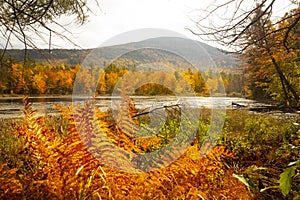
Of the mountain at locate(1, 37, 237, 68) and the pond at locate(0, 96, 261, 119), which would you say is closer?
the mountain at locate(1, 37, 237, 68)

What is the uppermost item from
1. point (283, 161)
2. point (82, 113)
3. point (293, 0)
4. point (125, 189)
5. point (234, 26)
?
point (293, 0)

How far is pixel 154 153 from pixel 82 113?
1681 mm

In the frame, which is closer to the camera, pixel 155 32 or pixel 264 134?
pixel 155 32

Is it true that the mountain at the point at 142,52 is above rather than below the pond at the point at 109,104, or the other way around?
above

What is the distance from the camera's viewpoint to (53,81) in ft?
146

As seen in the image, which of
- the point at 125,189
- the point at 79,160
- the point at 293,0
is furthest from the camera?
the point at 293,0

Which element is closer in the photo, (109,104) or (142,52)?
(142,52)

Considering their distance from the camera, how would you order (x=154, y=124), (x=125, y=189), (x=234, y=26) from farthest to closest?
(x=154, y=124)
(x=234, y=26)
(x=125, y=189)

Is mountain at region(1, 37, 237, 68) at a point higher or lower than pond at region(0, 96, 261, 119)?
higher

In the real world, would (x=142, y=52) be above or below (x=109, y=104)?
above

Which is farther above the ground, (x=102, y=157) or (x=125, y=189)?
(x=102, y=157)

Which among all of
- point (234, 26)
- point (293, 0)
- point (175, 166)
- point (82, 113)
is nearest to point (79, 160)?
point (82, 113)

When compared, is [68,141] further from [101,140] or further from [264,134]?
[264,134]

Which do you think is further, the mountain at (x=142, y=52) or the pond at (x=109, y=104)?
the pond at (x=109, y=104)
